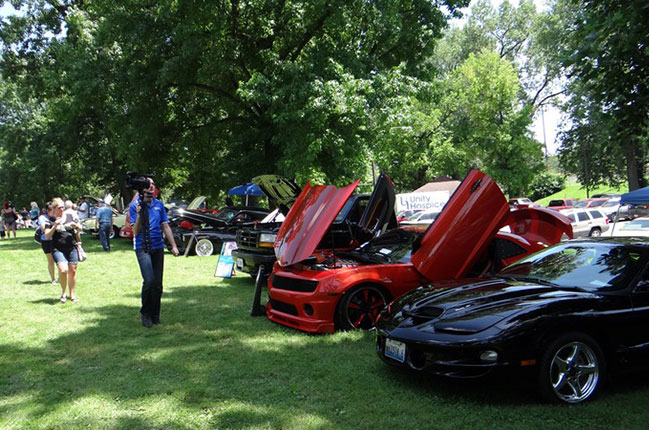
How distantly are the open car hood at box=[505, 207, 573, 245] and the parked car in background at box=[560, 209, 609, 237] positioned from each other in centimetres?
1446

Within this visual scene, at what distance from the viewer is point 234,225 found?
1538cm

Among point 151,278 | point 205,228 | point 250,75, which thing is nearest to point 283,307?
point 151,278

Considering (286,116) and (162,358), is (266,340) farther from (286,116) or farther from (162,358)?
(286,116)

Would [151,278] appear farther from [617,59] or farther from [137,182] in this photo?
[617,59]

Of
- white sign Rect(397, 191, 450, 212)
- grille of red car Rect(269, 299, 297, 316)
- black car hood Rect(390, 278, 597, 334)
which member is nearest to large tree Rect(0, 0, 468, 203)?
grille of red car Rect(269, 299, 297, 316)

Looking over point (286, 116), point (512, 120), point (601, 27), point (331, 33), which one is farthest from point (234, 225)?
point (512, 120)

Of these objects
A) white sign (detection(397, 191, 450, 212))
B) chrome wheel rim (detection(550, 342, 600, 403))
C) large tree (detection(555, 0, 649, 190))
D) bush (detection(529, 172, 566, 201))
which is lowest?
chrome wheel rim (detection(550, 342, 600, 403))

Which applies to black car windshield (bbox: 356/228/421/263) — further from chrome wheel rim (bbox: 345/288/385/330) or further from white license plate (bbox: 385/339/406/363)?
white license plate (bbox: 385/339/406/363)

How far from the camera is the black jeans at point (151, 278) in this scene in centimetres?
629

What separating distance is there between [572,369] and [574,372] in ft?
0.10

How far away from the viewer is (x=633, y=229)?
12.7 meters

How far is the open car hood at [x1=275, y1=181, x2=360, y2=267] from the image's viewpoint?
6.13 meters

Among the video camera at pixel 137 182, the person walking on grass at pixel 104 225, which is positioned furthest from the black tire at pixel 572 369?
the person walking on grass at pixel 104 225

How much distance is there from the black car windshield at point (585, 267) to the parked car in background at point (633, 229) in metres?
9.21
